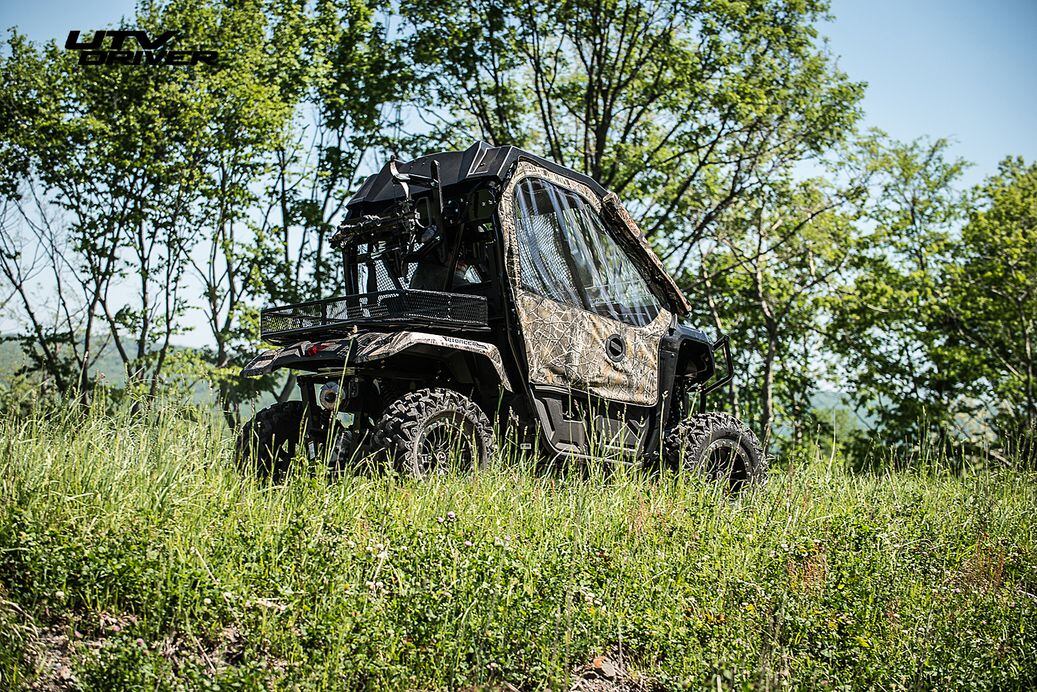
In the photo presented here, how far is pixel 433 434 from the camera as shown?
261 inches

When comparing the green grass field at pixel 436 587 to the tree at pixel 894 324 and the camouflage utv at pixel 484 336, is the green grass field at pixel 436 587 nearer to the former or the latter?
the camouflage utv at pixel 484 336

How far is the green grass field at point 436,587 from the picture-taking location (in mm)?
4027

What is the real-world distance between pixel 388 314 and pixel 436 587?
8.67 ft

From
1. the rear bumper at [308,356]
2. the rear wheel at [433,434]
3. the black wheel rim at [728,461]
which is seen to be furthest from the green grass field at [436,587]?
the black wheel rim at [728,461]

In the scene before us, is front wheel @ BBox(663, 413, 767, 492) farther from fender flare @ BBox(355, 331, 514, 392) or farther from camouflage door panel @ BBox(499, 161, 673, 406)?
fender flare @ BBox(355, 331, 514, 392)

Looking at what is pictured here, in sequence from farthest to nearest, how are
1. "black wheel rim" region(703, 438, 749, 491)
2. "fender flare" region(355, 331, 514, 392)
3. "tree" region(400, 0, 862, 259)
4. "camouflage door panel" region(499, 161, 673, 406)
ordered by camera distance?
"tree" region(400, 0, 862, 259), "black wheel rim" region(703, 438, 749, 491), "camouflage door panel" region(499, 161, 673, 406), "fender flare" region(355, 331, 514, 392)

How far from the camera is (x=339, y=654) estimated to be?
3.89 metres

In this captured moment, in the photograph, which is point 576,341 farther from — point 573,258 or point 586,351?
point 573,258

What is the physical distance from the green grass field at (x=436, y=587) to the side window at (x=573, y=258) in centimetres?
186

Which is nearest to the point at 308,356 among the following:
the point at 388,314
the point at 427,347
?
the point at 388,314

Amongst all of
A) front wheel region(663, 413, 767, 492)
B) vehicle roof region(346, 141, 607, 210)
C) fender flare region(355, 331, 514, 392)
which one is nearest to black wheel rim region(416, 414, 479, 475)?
fender flare region(355, 331, 514, 392)

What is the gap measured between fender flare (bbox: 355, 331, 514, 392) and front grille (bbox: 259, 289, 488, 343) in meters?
0.12

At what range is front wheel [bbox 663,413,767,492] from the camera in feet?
27.1

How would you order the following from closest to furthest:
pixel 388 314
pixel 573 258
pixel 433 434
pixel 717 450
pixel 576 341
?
1. pixel 433 434
2. pixel 388 314
3. pixel 576 341
4. pixel 573 258
5. pixel 717 450
